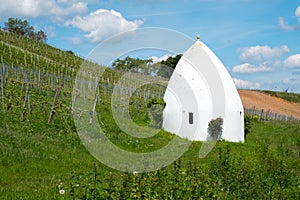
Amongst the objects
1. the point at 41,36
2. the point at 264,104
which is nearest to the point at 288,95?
the point at 264,104

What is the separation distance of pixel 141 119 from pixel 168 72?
2612 millimetres

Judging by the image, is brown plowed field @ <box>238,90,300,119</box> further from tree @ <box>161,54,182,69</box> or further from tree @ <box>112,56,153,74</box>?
tree @ <box>112,56,153,74</box>

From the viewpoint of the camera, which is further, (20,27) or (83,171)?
(20,27)

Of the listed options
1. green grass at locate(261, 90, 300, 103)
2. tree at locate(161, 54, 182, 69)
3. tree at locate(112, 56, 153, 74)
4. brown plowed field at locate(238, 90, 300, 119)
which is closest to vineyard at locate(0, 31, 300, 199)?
tree at locate(112, 56, 153, 74)

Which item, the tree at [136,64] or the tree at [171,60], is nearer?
the tree at [136,64]

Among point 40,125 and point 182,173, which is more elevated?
point 40,125

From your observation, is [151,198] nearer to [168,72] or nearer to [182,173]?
[182,173]

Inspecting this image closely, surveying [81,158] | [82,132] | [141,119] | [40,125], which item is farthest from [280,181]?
[141,119]

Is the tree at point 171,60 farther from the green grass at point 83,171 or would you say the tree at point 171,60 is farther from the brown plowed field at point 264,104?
the brown plowed field at point 264,104

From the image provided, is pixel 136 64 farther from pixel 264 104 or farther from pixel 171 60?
pixel 264 104

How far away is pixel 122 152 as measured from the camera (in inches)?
457

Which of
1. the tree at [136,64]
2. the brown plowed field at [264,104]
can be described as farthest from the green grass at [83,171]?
the brown plowed field at [264,104]

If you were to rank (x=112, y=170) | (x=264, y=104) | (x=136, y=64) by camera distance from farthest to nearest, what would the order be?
(x=264, y=104), (x=136, y=64), (x=112, y=170)

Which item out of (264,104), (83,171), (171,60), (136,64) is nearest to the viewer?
(83,171)
